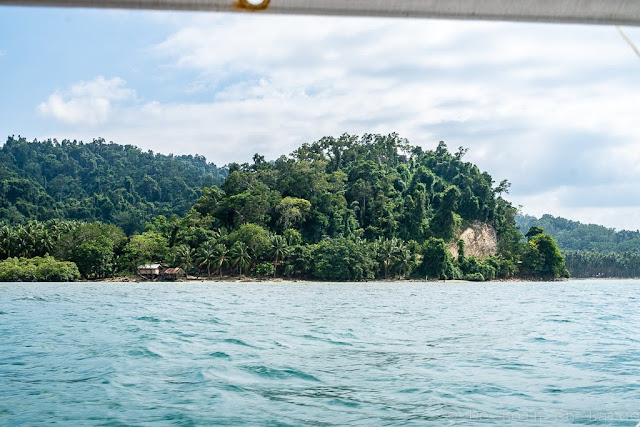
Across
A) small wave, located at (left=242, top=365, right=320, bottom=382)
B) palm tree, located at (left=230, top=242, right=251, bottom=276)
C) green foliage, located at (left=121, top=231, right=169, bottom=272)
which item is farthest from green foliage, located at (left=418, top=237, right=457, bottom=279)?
small wave, located at (left=242, top=365, right=320, bottom=382)

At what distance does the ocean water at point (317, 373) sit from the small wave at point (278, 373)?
0.04 m

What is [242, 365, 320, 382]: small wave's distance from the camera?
35.0ft

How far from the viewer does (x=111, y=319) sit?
2234cm

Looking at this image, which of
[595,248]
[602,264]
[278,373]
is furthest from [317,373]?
[595,248]

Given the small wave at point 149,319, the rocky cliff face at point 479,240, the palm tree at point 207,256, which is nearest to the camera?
the small wave at point 149,319

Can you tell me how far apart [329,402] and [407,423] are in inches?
58.0

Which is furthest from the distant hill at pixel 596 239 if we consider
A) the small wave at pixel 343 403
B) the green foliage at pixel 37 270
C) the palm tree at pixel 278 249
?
the small wave at pixel 343 403

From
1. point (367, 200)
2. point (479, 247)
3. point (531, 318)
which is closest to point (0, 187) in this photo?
point (367, 200)

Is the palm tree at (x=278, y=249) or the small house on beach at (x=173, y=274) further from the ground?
the palm tree at (x=278, y=249)

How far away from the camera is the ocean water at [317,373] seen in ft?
26.5

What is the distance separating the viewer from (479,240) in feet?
285

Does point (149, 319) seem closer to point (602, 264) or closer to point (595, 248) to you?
point (602, 264)

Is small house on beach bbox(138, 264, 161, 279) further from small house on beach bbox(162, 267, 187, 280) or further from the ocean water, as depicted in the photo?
the ocean water

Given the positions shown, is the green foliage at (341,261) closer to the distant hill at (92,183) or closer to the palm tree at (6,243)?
the palm tree at (6,243)
